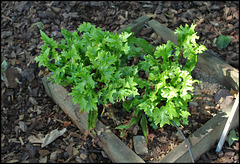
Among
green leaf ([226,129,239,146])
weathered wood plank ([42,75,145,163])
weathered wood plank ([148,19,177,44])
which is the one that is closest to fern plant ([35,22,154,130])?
weathered wood plank ([42,75,145,163])

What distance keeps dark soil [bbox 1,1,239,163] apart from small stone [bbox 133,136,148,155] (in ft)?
0.17

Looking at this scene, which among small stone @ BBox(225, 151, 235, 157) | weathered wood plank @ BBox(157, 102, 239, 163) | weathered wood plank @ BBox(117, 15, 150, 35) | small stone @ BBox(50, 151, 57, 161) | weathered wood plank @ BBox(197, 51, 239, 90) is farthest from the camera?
weathered wood plank @ BBox(117, 15, 150, 35)

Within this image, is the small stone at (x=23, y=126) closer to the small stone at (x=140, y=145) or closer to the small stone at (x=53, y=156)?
the small stone at (x=53, y=156)

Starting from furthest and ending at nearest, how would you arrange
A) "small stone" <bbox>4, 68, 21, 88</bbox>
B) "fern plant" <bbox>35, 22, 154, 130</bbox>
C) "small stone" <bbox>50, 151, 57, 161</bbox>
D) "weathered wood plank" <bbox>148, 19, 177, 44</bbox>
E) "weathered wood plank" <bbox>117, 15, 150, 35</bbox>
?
"weathered wood plank" <bbox>117, 15, 150, 35</bbox> < "weathered wood plank" <bbox>148, 19, 177, 44</bbox> < "small stone" <bbox>4, 68, 21, 88</bbox> < "small stone" <bbox>50, 151, 57, 161</bbox> < "fern plant" <bbox>35, 22, 154, 130</bbox>

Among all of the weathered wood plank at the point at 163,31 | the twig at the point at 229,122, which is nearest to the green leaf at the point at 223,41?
the weathered wood plank at the point at 163,31

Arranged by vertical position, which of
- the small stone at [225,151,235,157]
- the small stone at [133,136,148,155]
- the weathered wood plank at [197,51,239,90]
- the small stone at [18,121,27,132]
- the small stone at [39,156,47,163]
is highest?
the weathered wood plank at [197,51,239,90]

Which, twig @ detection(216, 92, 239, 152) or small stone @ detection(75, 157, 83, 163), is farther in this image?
small stone @ detection(75, 157, 83, 163)

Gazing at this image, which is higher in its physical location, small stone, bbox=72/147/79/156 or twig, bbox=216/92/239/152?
twig, bbox=216/92/239/152

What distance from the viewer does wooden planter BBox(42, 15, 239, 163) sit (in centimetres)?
284

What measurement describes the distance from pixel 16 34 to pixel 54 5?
0.70 metres

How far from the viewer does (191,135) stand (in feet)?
9.70

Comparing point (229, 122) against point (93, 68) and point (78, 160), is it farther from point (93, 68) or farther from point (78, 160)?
Answer: point (78, 160)

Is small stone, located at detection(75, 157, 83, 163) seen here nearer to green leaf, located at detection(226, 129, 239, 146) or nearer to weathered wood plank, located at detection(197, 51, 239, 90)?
green leaf, located at detection(226, 129, 239, 146)

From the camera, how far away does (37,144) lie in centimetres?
315
